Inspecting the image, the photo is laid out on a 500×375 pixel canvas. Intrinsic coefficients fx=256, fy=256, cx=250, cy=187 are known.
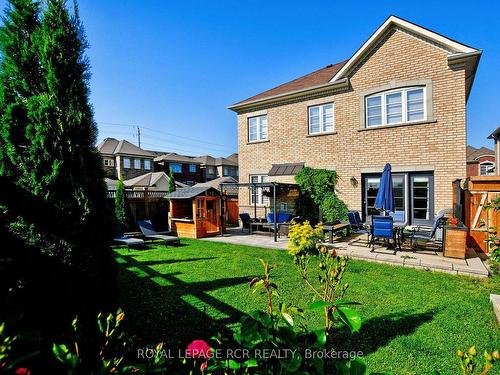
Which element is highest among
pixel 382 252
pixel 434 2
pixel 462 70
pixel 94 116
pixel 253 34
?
pixel 253 34

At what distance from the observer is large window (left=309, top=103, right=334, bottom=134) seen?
13539 millimetres

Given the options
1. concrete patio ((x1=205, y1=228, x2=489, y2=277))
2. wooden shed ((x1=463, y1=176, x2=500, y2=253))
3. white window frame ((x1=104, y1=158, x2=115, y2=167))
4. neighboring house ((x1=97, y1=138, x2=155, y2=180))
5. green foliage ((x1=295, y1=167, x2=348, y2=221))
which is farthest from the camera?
neighboring house ((x1=97, y1=138, x2=155, y2=180))

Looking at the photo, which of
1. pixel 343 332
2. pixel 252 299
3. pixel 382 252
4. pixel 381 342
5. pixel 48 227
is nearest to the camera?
pixel 48 227

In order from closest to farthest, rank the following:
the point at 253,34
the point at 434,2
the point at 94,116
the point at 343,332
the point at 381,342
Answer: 1. the point at 94,116
2. the point at 381,342
3. the point at 343,332
4. the point at 434,2
5. the point at 253,34

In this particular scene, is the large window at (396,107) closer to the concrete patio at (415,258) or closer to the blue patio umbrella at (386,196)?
the blue patio umbrella at (386,196)

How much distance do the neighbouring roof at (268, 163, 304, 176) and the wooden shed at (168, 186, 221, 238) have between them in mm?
3523

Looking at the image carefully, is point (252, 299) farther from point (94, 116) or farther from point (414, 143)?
point (414, 143)

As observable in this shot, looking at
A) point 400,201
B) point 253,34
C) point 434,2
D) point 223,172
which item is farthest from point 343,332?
point 223,172

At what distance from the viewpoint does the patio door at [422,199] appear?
10.8 meters

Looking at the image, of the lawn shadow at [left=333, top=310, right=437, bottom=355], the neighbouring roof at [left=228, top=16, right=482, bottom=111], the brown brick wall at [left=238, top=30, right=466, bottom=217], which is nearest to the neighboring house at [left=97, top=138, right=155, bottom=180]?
the neighbouring roof at [left=228, top=16, right=482, bottom=111]

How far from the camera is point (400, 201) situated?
1145cm

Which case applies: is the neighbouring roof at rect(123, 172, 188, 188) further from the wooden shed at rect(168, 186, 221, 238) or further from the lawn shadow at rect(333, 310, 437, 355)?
the lawn shadow at rect(333, 310, 437, 355)

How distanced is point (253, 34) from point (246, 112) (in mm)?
4510

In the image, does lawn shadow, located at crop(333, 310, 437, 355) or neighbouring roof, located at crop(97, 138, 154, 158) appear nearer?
lawn shadow, located at crop(333, 310, 437, 355)
